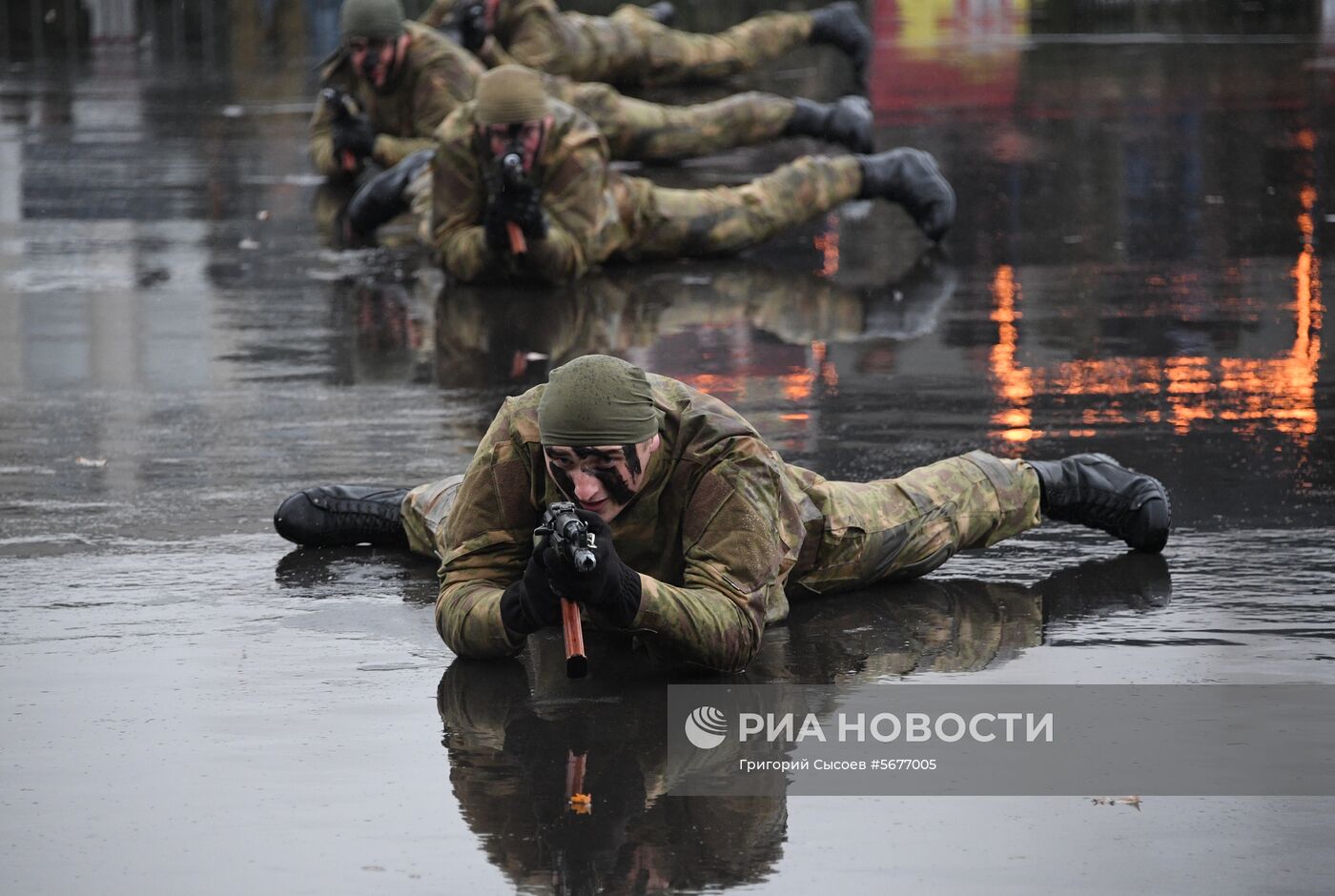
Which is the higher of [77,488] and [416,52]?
[416,52]

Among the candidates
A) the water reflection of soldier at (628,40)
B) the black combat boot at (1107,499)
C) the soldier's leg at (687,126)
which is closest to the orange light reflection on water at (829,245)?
the soldier's leg at (687,126)

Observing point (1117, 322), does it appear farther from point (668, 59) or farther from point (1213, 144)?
point (668, 59)

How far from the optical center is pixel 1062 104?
17.3 metres

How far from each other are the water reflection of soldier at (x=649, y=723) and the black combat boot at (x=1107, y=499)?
99 millimetres

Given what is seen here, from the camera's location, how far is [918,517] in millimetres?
6258

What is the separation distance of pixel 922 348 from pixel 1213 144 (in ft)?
21.0

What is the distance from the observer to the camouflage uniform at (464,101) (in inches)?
512

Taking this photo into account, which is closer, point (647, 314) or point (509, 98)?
point (509, 98)

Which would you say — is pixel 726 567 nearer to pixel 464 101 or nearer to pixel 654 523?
pixel 654 523

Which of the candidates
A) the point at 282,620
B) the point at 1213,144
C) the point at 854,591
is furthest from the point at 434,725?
the point at 1213,144

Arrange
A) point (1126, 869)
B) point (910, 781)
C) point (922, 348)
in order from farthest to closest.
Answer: point (922, 348), point (910, 781), point (1126, 869)

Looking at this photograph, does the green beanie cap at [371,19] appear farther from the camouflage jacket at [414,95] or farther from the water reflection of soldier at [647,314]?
the water reflection of soldier at [647,314]

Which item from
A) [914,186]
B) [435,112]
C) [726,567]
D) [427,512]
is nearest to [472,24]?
[435,112]

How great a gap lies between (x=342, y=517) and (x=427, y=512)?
0.41 meters
